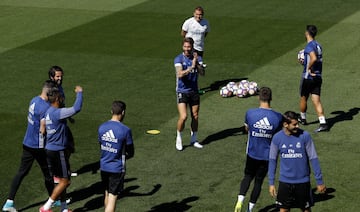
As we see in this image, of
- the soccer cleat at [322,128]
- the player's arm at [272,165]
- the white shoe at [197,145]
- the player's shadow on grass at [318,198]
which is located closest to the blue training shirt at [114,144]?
the player's arm at [272,165]

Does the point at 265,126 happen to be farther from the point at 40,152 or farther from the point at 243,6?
the point at 243,6

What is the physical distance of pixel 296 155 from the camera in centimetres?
1291

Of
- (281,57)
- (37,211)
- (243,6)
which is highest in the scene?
(243,6)

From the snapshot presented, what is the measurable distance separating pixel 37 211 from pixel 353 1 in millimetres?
24577

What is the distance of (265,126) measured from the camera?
14133mm

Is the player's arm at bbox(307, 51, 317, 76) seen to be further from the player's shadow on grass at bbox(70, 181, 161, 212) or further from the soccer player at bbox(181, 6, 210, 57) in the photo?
the player's shadow on grass at bbox(70, 181, 161, 212)

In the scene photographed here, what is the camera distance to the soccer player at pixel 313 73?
19031 mm

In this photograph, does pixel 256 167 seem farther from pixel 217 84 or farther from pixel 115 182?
pixel 217 84

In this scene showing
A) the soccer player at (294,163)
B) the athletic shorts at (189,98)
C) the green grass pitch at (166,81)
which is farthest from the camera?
the athletic shorts at (189,98)

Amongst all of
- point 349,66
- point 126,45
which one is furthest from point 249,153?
point 126,45

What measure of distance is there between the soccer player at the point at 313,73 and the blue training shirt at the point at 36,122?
7.12m

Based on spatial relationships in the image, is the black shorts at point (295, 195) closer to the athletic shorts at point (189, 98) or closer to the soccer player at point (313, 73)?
the athletic shorts at point (189, 98)

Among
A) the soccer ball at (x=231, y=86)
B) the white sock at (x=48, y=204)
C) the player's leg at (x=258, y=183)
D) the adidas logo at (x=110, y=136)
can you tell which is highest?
the soccer ball at (x=231, y=86)

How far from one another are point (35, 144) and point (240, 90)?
839cm
